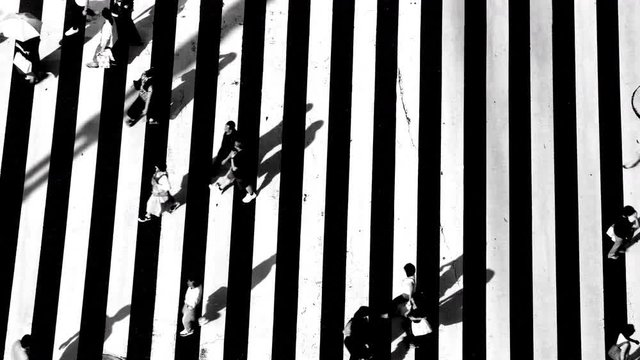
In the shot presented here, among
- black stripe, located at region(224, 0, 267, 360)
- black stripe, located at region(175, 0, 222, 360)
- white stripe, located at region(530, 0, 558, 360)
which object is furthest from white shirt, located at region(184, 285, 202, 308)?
white stripe, located at region(530, 0, 558, 360)

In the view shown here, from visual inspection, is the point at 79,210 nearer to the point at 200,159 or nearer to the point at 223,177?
the point at 200,159

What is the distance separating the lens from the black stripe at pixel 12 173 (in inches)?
448

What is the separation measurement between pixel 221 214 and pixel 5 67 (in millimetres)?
4661

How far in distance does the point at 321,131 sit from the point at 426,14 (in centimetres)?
302

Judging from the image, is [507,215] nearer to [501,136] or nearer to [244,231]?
[501,136]

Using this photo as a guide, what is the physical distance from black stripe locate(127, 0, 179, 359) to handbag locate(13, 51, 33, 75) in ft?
6.72

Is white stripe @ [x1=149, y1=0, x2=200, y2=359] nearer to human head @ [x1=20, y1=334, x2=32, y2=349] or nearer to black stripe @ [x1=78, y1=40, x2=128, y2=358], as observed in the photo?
black stripe @ [x1=78, y1=40, x2=128, y2=358]

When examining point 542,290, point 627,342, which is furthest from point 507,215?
point 627,342

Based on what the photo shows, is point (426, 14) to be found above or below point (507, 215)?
above

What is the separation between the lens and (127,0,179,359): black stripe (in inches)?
445

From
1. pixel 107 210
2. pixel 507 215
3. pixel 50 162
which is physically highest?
pixel 50 162

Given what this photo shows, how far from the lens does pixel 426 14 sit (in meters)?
13.1

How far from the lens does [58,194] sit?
11.9 meters

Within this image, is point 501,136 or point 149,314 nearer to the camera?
point 149,314
